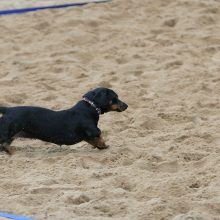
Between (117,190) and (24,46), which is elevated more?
(117,190)

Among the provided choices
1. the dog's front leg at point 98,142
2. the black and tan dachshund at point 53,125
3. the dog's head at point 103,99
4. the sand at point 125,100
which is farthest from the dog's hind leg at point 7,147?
the dog's head at point 103,99

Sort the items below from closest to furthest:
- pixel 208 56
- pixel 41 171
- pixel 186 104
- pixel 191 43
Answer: pixel 41 171 < pixel 186 104 < pixel 208 56 < pixel 191 43

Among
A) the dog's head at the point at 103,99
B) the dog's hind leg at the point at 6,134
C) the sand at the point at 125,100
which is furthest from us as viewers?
the dog's head at the point at 103,99

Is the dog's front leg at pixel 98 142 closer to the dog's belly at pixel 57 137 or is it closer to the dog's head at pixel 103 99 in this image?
the dog's belly at pixel 57 137

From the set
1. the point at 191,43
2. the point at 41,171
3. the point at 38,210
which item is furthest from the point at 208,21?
the point at 38,210

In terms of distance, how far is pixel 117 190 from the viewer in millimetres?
4387

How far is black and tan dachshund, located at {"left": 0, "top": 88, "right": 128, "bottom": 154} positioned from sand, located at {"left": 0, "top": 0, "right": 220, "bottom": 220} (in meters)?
0.13

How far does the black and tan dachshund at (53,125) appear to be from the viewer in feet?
16.8

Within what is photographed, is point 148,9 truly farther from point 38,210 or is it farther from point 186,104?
point 38,210

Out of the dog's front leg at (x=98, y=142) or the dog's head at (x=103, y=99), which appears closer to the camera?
the dog's front leg at (x=98, y=142)

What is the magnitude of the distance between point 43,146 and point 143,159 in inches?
35.1

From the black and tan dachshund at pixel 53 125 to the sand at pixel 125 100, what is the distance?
13 centimetres

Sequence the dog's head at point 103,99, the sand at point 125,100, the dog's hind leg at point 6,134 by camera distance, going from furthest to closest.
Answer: the dog's head at point 103,99, the dog's hind leg at point 6,134, the sand at point 125,100

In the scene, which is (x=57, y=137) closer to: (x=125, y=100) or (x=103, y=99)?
(x=103, y=99)
